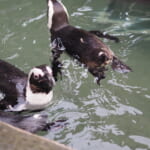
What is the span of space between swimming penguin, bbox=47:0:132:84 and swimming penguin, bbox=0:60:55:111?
532 millimetres

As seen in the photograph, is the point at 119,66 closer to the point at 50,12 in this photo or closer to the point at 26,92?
the point at 26,92

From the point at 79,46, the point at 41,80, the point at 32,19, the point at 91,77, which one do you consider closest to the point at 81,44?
the point at 79,46

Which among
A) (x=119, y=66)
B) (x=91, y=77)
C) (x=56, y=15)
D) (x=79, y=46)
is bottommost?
(x=91, y=77)

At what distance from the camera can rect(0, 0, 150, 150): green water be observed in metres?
3.20

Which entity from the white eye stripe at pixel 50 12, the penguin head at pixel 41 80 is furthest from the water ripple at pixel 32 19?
the penguin head at pixel 41 80

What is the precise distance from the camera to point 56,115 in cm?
346

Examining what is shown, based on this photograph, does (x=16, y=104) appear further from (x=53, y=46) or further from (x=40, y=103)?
(x=53, y=46)

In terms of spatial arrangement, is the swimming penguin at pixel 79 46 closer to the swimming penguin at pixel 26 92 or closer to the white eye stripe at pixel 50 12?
the white eye stripe at pixel 50 12

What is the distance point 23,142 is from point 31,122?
709mm

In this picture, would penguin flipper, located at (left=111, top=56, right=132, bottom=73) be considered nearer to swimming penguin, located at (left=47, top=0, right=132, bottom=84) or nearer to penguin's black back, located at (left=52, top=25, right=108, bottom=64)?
swimming penguin, located at (left=47, top=0, right=132, bottom=84)

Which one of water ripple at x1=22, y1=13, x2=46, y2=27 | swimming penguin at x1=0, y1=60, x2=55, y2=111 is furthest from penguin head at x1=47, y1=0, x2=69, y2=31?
swimming penguin at x1=0, y1=60, x2=55, y2=111

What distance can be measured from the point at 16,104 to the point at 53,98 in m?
0.38

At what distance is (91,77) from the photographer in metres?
3.96

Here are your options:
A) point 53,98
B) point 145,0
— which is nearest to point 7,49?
point 53,98
